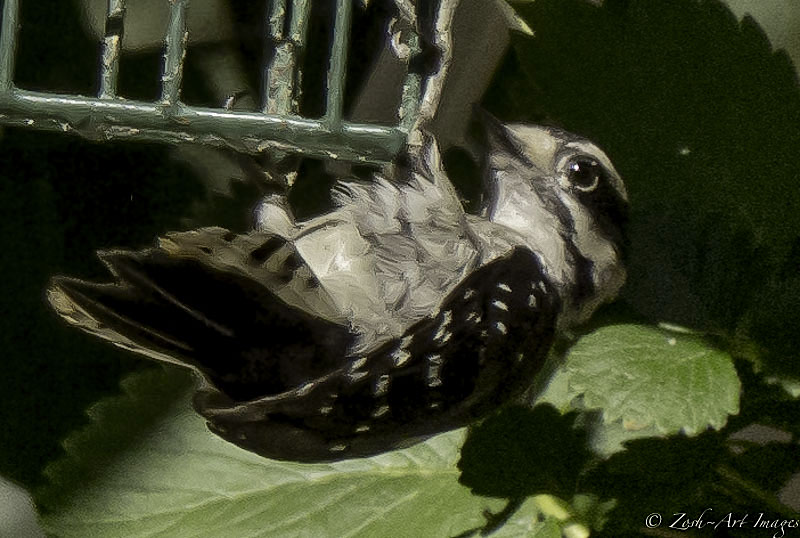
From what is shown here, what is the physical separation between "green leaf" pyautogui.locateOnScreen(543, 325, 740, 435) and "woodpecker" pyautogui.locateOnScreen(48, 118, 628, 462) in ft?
0.11

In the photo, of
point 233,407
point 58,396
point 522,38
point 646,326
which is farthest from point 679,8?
point 58,396

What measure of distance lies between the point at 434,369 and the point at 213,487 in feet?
1.00

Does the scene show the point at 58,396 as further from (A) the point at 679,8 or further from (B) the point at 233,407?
(A) the point at 679,8

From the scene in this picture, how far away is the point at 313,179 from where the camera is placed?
0.83 meters

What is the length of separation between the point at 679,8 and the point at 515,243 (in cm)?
18

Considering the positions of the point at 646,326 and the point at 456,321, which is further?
the point at 646,326

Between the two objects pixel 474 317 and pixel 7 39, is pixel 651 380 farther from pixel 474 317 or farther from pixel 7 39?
pixel 7 39

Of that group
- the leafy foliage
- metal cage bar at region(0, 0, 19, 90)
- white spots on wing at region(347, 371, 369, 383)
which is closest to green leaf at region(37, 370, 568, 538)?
the leafy foliage

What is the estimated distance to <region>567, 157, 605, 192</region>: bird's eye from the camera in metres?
0.70

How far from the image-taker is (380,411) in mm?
565

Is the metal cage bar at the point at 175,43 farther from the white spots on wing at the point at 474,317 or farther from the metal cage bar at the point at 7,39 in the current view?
the white spots on wing at the point at 474,317

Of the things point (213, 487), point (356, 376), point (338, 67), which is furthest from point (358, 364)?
point (213, 487)

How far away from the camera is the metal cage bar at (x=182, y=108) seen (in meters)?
0.56

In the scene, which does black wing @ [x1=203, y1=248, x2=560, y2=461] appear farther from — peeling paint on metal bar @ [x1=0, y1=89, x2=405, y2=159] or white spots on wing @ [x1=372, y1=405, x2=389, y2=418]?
peeling paint on metal bar @ [x1=0, y1=89, x2=405, y2=159]
